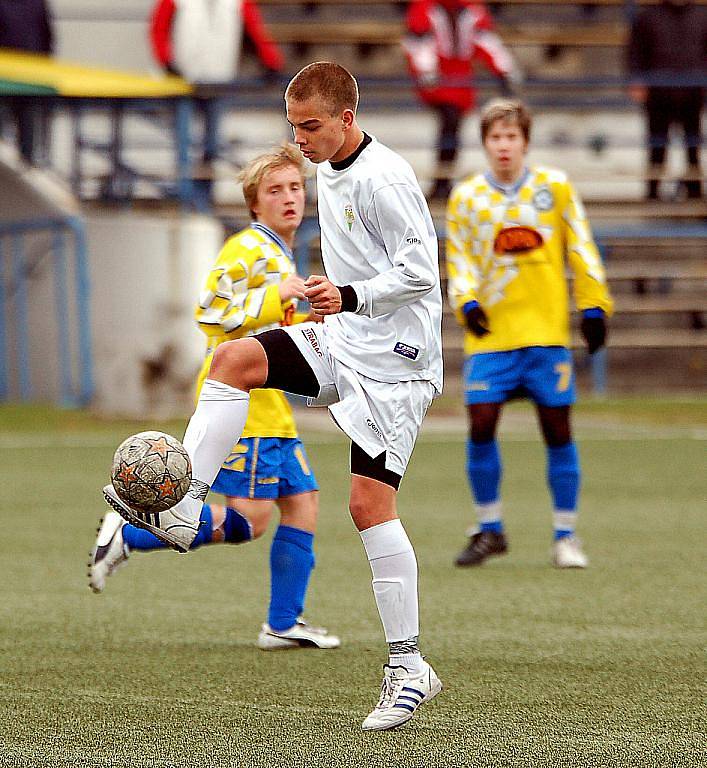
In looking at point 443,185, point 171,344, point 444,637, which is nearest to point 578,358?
point 443,185

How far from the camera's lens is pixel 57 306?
50.8 feet

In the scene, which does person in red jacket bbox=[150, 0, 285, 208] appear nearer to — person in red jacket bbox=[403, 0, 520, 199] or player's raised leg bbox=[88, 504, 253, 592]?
person in red jacket bbox=[403, 0, 520, 199]

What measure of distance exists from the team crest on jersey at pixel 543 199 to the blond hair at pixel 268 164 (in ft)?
6.42

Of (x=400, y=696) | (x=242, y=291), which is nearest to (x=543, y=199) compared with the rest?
(x=242, y=291)

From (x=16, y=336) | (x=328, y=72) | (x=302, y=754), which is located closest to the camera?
(x=302, y=754)

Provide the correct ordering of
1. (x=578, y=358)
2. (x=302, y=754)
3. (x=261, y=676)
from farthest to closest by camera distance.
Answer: (x=578, y=358) < (x=261, y=676) < (x=302, y=754)

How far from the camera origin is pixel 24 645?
17.0ft

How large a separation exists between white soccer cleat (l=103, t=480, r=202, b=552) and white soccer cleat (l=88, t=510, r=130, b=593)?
677 millimetres

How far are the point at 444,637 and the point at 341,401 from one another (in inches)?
50.6

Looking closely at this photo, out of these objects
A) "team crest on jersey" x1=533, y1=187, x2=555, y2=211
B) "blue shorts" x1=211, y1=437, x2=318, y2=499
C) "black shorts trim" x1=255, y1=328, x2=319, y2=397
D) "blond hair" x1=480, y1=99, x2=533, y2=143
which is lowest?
"blue shorts" x1=211, y1=437, x2=318, y2=499

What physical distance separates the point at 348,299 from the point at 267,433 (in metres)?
1.19

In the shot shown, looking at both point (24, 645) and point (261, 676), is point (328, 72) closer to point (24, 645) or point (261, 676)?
point (261, 676)

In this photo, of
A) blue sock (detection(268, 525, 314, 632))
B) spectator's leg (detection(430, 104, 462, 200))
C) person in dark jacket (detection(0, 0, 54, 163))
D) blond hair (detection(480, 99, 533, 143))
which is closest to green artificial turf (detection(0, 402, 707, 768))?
blue sock (detection(268, 525, 314, 632))

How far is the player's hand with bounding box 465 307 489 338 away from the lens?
6895mm
